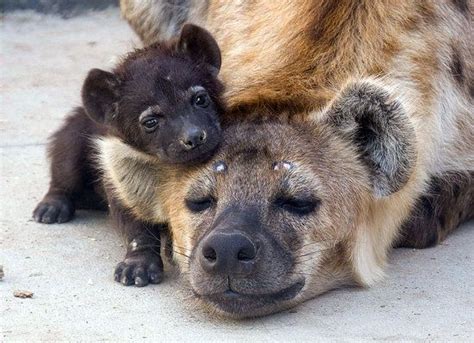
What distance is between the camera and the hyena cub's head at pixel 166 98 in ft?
12.3

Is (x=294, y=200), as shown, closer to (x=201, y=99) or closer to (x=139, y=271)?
(x=201, y=99)

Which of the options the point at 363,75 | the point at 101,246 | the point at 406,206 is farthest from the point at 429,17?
the point at 101,246

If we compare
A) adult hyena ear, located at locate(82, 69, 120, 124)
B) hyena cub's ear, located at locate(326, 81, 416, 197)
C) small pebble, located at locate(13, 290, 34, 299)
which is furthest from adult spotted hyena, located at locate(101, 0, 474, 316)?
small pebble, located at locate(13, 290, 34, 299)

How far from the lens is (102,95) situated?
3908 millimetres

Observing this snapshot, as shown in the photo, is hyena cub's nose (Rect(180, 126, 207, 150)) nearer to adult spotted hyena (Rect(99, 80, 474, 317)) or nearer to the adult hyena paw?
adult spotted hyena (Rect(99, 80, 474, 317))

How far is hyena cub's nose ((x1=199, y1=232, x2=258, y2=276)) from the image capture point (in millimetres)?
3404

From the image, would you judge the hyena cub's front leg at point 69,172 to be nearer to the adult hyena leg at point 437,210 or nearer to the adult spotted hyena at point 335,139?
the adult spotted hyena at point 335,139

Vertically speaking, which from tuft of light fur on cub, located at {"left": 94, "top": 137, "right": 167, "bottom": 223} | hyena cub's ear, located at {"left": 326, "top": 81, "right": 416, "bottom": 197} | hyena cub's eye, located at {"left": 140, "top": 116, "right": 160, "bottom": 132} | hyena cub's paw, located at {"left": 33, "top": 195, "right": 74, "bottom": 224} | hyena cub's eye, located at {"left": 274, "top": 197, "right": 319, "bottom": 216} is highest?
hyena cub's ear, located at {"left": 326, "top": 81, "right": 416, "bottom": 197}

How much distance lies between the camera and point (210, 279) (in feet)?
11.5

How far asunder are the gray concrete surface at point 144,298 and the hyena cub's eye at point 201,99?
0.58 meters

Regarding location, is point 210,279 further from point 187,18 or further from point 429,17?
point 187,18

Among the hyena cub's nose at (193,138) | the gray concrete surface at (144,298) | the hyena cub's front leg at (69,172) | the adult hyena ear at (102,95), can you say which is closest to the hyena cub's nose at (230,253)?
the gray concrete surface at (144,298)

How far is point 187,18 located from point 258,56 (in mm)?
1197

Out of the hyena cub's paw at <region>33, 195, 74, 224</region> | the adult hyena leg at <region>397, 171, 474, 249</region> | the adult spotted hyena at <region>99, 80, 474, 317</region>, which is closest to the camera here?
the adult spotted hyena at <region>99, 80, 474, 317</region>
